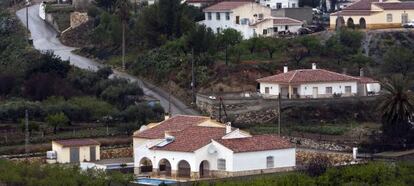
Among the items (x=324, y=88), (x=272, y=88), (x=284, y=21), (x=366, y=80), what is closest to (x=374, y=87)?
(x=366, y=80)

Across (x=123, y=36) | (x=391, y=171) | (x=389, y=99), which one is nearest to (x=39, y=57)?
(x=123, y=36)

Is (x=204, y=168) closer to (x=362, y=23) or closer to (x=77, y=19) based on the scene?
(x=362, y=23)

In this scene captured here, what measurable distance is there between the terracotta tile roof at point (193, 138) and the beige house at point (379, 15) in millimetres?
23877

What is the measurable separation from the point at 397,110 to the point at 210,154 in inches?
295

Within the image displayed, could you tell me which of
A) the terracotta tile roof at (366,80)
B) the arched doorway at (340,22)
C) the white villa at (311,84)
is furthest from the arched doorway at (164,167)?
the arched doorway at (340,22)

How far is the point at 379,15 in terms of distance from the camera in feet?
242

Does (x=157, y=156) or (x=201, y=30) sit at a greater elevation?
(x=201, y=30)

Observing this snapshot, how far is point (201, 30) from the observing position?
219 feet

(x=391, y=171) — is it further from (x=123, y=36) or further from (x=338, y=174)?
(x=123, y=36)

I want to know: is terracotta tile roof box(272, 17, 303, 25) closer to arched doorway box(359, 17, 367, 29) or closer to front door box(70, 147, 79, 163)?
arched doorway box(359, 17, 367, 29)

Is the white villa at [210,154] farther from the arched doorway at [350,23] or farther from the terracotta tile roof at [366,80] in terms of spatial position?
the arched doorway at [350,23]

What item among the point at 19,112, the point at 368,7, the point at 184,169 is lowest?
the point at 184,169

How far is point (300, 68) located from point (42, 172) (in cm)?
2171

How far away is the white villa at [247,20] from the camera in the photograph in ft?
243
